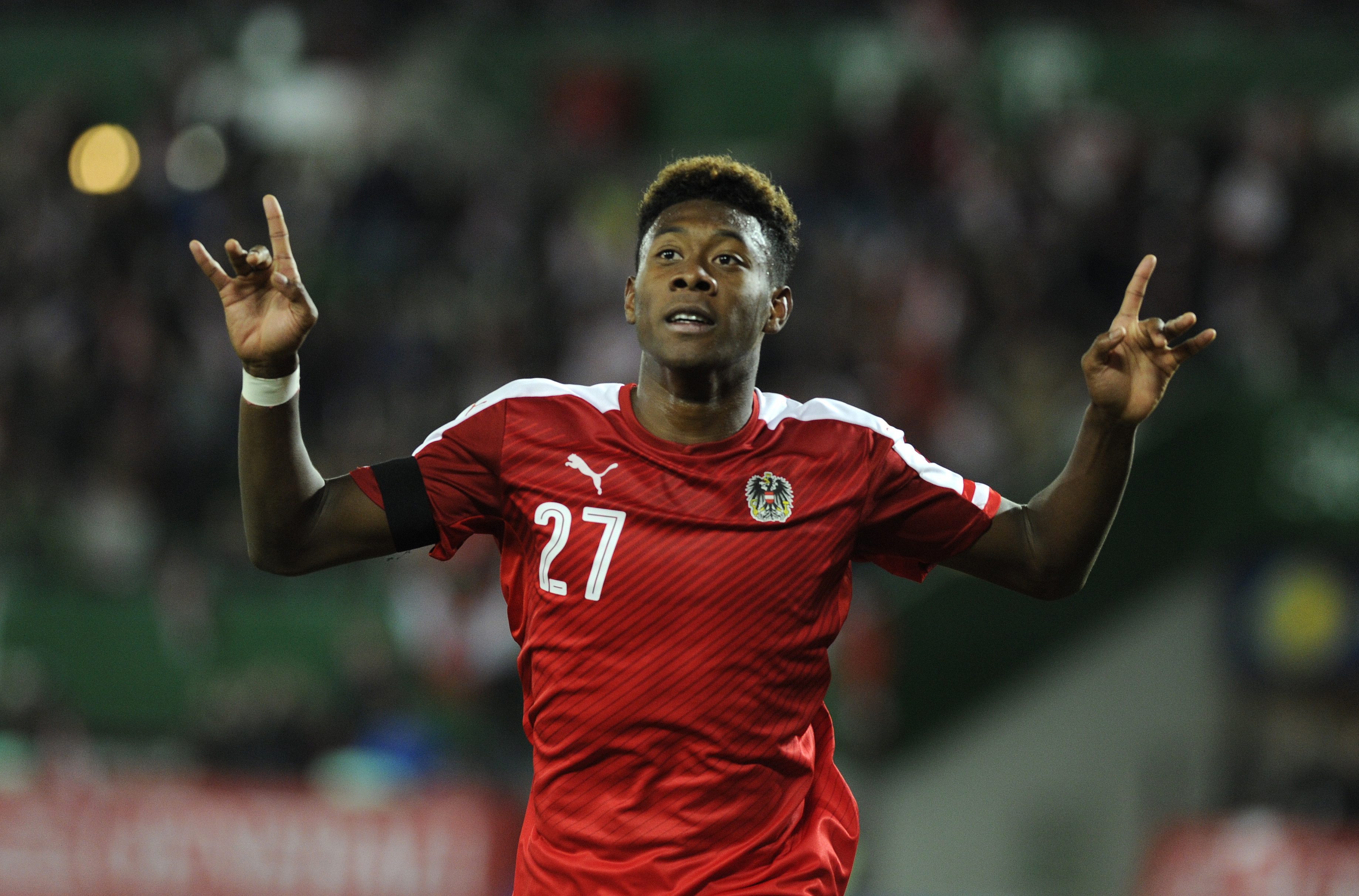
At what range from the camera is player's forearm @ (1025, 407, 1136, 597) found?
3.57 m

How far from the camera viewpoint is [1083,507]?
358 cm

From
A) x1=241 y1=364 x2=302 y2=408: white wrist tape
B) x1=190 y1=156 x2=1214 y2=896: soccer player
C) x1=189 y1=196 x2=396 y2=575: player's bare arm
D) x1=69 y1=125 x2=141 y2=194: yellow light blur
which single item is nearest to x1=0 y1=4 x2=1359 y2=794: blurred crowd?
x1=69 y1=125 x2=141 y2=194: yellow light blur

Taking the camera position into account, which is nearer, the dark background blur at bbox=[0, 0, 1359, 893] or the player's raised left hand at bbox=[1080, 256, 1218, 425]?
the player's raised left hand at bbox=[1080, 256, 1218, 425]

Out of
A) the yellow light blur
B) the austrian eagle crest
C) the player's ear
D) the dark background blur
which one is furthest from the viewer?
the yellow light blur

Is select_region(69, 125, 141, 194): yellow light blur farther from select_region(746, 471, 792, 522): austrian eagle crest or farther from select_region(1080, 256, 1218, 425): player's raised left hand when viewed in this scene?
select_region(1080, 256, 1218, 425): player's raised left hand

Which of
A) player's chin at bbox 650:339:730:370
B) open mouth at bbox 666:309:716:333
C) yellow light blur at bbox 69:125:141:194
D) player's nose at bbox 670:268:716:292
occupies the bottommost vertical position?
player's chin at bbox 650:339:730:370

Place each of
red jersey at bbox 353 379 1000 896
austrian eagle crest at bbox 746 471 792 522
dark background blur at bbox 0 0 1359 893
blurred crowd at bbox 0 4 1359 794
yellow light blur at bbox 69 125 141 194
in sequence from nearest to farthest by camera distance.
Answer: red jersey at bbox 353 379 1000 896
austrian eagle crest at bbox 746 471 792 522
dark background blur at bbox 0 0 1359 893
blurred crowd at bbox 0 4 1359 794
yellow light blur at bbox 69 125 141 194

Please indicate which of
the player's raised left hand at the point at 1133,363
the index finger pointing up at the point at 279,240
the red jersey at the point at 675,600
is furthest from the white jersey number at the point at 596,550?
the player's raised left hand at the point at 1133,363

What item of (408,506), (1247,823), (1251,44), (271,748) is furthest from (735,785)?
(1251,44)

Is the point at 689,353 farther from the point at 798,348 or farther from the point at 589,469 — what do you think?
the point at 798,348

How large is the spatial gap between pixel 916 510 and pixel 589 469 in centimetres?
71

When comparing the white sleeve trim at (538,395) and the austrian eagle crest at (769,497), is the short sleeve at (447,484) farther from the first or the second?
the austrian eagle crest at (769,497)

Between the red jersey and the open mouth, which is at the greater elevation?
the open mouth

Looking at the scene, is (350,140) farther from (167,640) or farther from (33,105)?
(167,640)
